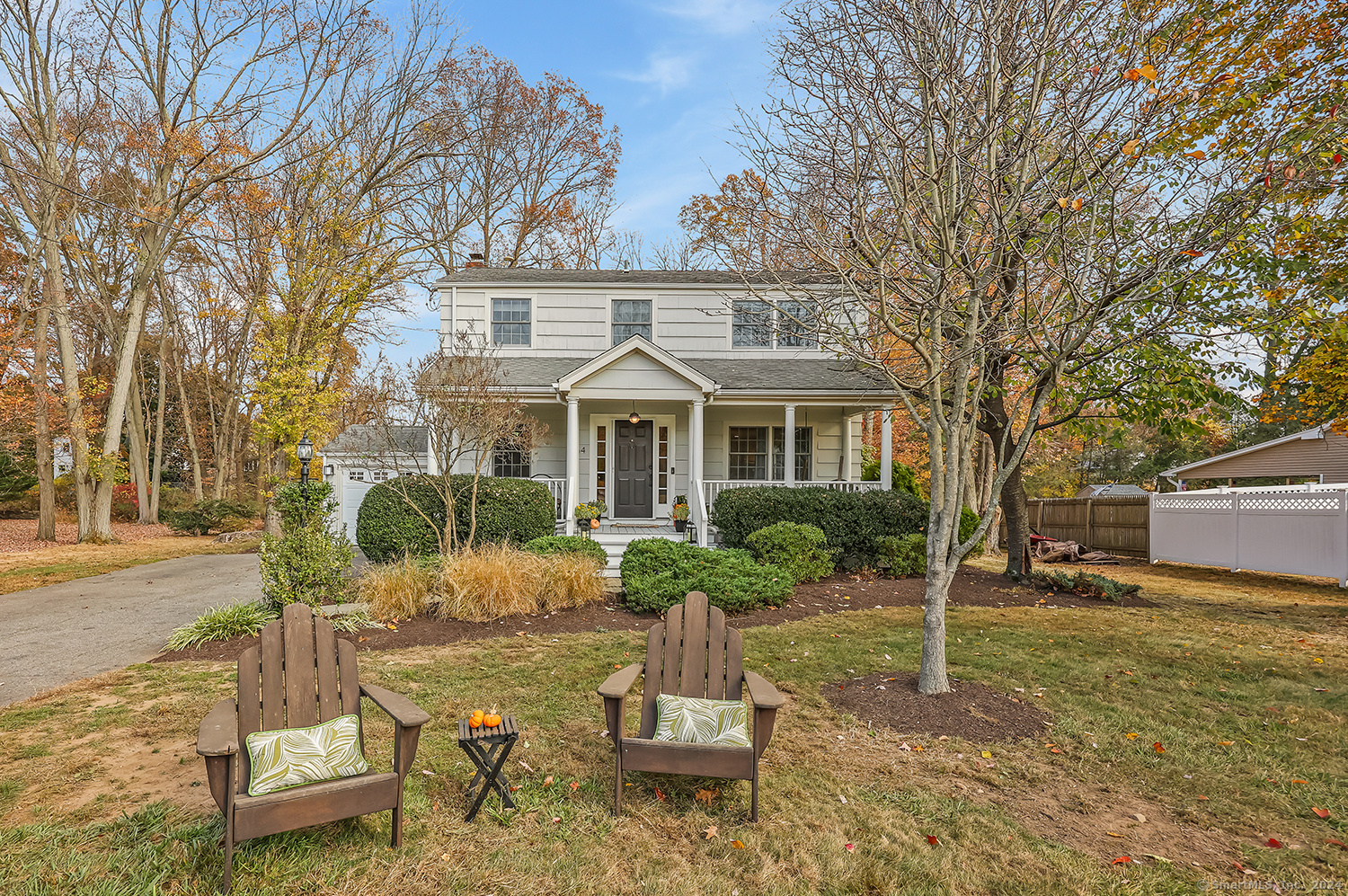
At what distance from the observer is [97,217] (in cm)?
1780

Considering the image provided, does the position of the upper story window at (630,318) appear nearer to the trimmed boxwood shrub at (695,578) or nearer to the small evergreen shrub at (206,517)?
the trimmed boxwood shrub at (695,578)

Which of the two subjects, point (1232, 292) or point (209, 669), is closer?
point (209, 669)

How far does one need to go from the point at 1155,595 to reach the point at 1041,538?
16.3ft

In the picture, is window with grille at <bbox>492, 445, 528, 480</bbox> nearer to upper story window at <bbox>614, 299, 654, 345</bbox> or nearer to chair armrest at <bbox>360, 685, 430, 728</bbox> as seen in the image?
upper story window at <bbox>614, 299, 654, 345</bbox>

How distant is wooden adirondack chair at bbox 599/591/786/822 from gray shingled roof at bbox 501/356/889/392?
8100 millimetres

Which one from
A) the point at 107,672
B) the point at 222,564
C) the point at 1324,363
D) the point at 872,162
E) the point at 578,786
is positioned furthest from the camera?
the point at 222,564

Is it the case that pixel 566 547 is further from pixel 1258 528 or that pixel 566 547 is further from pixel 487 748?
pixel 1258 528

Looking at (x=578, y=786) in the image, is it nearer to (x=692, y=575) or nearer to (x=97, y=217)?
(x=692, y=575)

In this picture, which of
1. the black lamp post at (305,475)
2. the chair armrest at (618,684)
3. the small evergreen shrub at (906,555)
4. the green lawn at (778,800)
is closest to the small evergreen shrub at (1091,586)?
the small evergreen shrub at (906,555)

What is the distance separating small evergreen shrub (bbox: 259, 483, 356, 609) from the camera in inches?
273

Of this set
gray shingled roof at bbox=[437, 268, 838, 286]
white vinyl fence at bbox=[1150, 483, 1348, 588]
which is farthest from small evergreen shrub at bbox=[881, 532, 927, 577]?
white vinyl fence at bbox=[1150, 483, 1348, 588]

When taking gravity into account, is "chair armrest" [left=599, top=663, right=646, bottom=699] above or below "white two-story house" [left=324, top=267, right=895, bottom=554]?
below

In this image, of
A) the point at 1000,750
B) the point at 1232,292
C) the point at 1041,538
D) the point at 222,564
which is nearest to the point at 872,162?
the point at 1000,750

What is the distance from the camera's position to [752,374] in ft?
42.4
